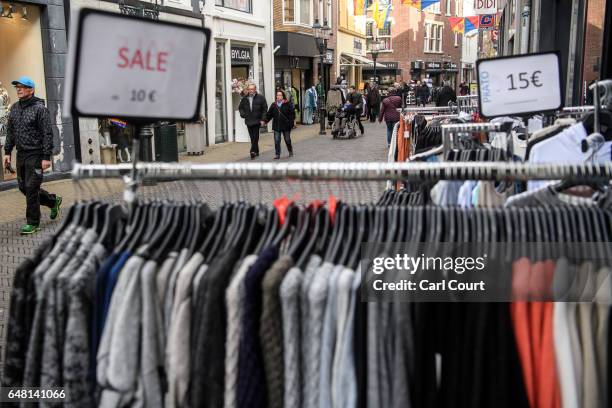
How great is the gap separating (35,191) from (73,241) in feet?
19.1

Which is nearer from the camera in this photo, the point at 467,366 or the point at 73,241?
the point at 467,366

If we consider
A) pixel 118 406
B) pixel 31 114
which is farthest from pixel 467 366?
pixel 31 114

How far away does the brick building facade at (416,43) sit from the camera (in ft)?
148

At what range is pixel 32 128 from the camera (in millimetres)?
7062

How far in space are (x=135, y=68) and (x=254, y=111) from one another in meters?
12.1

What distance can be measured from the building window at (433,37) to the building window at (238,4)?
30179mm

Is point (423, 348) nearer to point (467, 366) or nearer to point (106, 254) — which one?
point (467, 366)

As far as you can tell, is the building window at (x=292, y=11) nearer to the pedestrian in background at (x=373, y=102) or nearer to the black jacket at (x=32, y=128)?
the pedestrian in background at (x=373, y=102)

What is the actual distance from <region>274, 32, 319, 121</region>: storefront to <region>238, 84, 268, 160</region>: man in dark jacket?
7913 mm

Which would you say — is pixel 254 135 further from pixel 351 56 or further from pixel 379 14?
pixel 351 56

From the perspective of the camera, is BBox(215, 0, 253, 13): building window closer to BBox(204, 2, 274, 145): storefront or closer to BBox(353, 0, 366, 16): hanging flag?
BBox(204, 2, 274, 145): storefront

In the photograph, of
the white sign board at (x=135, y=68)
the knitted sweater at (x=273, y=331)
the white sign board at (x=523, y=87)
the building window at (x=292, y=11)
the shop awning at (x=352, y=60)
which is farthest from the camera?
the shop awning at (x=352, y=60)

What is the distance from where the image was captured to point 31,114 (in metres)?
7.05

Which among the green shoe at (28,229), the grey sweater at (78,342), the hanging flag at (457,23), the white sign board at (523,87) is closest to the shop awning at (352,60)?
the hanging flag at (457,23)
